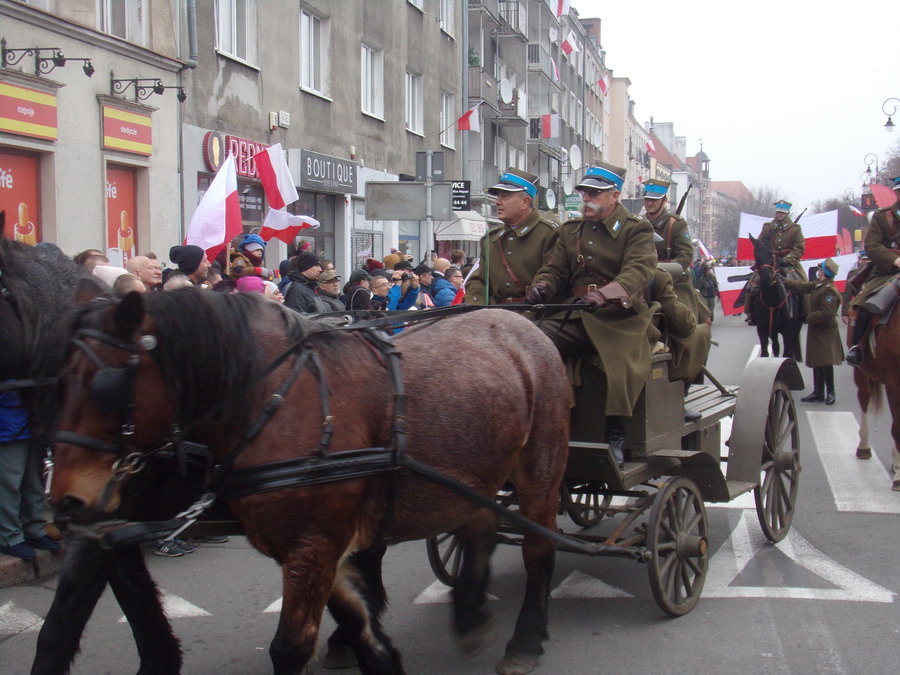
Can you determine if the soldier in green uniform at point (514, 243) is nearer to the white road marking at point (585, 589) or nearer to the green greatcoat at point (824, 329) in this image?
the white road marking at point (585, 589)

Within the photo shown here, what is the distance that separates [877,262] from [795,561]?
327 centimetres

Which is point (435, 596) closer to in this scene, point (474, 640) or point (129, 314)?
point (474, 640)

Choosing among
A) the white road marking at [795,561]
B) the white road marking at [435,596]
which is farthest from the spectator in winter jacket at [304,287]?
the white road marking at [795,561]

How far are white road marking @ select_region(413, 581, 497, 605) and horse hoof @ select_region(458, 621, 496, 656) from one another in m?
0.87

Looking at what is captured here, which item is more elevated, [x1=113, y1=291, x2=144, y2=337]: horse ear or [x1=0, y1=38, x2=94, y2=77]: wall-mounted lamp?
[x1=0, y1=38, x2=94, y2=77]: wall-mounted lamp

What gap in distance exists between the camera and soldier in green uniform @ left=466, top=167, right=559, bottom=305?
225 inches

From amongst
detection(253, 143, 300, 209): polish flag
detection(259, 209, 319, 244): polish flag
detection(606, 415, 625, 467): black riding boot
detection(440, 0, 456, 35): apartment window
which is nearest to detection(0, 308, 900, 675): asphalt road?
detection(606, 415, 625, 467): black riding boot

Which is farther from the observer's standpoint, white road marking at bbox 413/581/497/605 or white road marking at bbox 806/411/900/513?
white road marking at bbox 806/411/900/513

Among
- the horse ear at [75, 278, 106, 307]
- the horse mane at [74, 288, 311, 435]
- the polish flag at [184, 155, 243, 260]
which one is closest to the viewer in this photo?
the horse mane at [74, 288, 311, 435]

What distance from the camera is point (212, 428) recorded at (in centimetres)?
330

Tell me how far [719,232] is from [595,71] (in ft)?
159

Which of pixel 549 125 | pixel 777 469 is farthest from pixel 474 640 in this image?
pixel 549 125

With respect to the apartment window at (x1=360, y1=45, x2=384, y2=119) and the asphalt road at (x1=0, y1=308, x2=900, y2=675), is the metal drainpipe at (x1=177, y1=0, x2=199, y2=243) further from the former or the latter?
the asphalt road at (x1=0, y1=308, x2=900, y2=675)

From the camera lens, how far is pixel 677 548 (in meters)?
4.98
